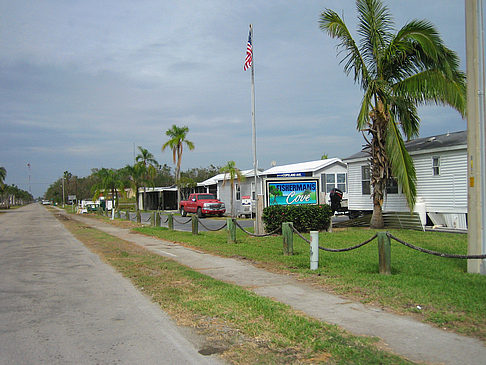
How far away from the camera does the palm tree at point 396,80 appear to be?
15.6 metres

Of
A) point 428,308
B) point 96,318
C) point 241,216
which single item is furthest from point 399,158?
point 241,216

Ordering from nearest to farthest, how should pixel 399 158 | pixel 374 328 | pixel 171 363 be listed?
pixel 171 363
pixel 374 328
pixel 399 158

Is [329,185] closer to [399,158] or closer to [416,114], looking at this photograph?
[416,114]

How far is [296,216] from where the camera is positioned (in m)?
17.4

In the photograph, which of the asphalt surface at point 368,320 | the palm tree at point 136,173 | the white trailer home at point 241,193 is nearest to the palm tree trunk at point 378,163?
the asphalt surface at point 368,320

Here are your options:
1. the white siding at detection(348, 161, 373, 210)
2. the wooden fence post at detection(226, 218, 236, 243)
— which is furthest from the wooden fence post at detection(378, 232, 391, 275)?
the white siding at detection(348, 161, 373, 210)

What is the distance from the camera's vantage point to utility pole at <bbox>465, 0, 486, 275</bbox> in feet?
27.0

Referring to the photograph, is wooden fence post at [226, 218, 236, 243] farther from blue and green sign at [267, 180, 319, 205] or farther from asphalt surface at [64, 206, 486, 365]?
asphalt surface at [64, 206, 486, 365]

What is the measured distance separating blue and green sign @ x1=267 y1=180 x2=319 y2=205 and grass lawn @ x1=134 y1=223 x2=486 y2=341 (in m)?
3.56

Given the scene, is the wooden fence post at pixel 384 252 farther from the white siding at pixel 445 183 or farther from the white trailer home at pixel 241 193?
the white trailer home at pixel 241 193

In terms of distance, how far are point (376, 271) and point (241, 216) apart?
84.3 feet

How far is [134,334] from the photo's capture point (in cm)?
579

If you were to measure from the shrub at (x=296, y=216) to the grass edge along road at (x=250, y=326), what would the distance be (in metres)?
8.00

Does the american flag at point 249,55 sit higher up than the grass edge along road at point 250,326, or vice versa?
the american flag at point 249,55
